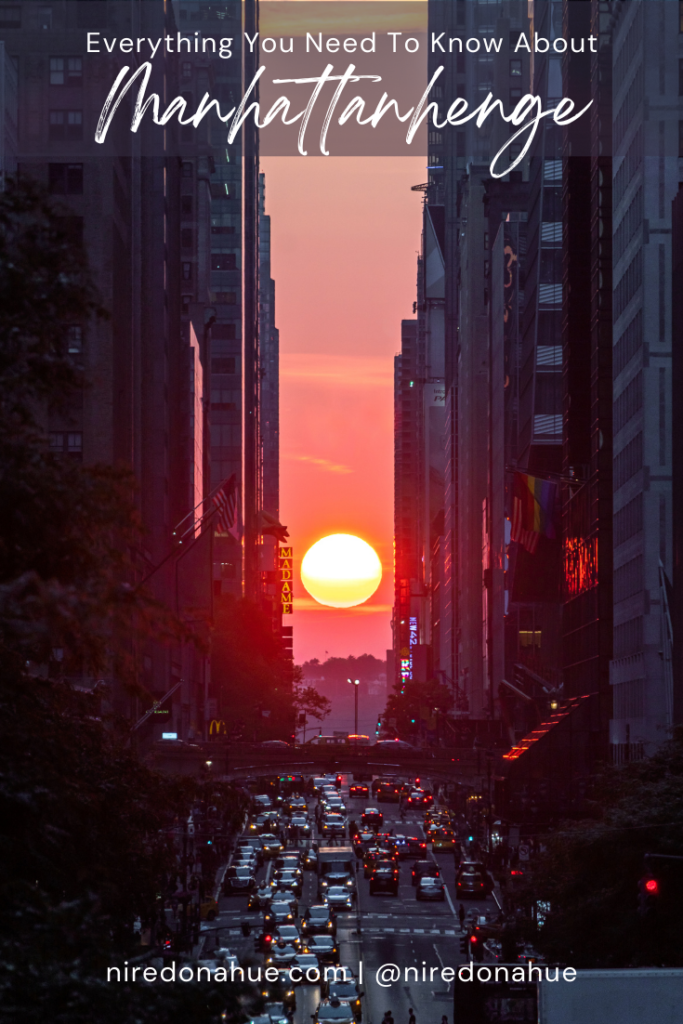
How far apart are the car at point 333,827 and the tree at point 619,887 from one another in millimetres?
73529

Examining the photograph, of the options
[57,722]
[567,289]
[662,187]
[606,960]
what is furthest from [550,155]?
[57,722]

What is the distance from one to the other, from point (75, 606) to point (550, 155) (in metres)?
134

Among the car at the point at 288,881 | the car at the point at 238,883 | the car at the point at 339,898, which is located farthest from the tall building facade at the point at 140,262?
the car at the point at 339,898

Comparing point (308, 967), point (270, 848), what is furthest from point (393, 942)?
point (270, 848)

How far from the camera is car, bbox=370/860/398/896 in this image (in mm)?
94125

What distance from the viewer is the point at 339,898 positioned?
8544cm

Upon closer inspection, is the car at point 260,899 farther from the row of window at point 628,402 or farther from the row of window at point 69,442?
the row of window at point 628,402

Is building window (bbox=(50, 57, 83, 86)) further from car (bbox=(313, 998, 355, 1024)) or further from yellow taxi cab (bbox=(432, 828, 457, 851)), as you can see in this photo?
car (bbox=(313, 998, 355, 1024))

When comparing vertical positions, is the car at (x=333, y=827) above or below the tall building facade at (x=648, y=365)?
below

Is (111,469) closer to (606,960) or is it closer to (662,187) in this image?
(606,960)

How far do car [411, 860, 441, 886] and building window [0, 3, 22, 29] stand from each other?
5977 cm

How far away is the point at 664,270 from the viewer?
8731 cm

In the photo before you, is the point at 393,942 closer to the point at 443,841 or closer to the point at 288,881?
the point at 288,881

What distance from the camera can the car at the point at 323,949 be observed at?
63500 mm
